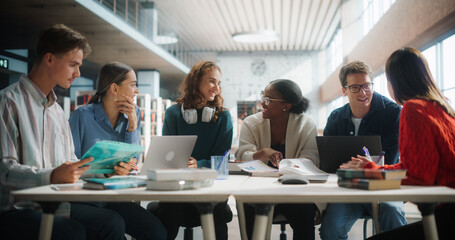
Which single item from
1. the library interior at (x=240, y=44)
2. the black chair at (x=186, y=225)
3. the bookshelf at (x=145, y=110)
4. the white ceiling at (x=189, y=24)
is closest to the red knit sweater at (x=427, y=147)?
the library interior at (x=240, y=44)

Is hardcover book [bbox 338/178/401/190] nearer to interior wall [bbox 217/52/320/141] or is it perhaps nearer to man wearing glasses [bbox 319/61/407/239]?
man wearing glasses [bbox 319/61/407/239]

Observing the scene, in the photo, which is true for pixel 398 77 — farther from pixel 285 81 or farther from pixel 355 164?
pixel 285 81

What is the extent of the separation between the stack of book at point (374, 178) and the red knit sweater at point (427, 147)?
0.36 feet

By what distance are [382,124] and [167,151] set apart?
1.42 m

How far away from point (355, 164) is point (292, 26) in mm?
9778

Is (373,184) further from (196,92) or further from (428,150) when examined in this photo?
(196,92)

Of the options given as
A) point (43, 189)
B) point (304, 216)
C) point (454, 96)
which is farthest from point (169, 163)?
point (454, 96)

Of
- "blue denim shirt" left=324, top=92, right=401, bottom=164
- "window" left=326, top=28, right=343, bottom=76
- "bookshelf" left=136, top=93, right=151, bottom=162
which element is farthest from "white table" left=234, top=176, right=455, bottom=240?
"window" left=326, top=28, right=343, bottom=76

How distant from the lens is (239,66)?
564 inches

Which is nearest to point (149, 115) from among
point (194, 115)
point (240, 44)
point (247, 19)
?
point (247, 19)

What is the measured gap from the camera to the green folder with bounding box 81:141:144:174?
139cm

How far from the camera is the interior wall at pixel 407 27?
3.65 m

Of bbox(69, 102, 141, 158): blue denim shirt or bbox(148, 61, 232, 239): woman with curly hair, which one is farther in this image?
bbox(148, 61, 232, 239): woman with curly hair

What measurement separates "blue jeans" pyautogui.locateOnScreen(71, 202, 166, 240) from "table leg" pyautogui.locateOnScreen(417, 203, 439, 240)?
1.16m
